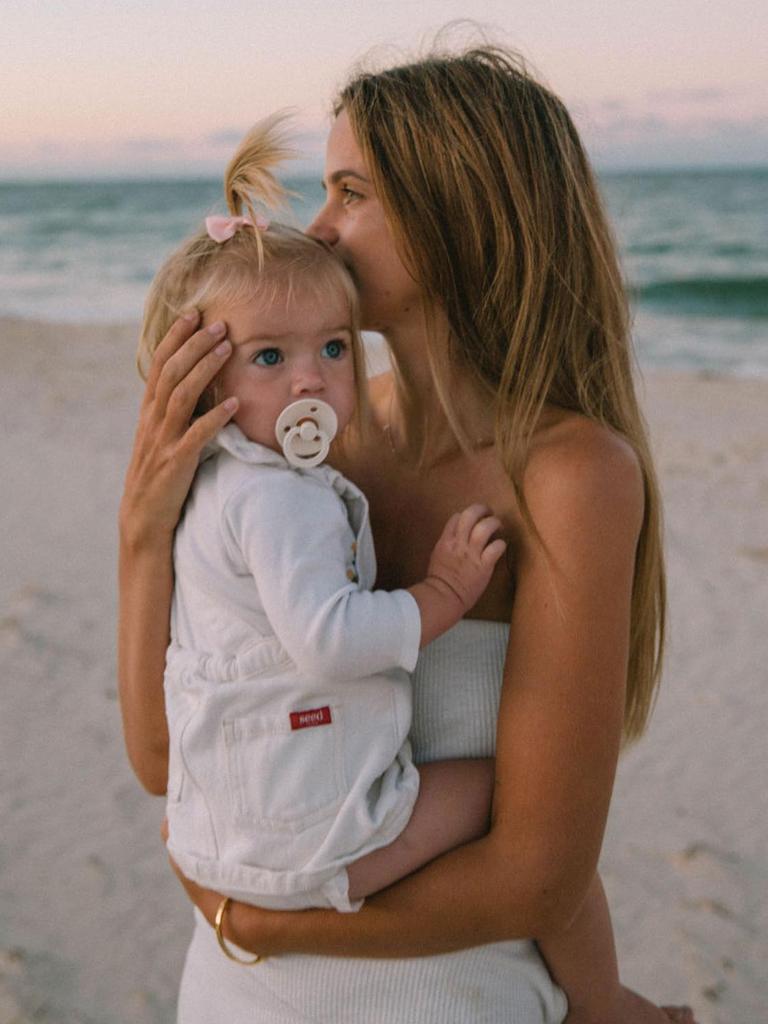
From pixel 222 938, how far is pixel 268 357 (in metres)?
0.85

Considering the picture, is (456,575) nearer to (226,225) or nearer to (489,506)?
(489,506)

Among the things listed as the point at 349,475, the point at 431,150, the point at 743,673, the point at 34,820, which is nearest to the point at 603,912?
the point at 349,475

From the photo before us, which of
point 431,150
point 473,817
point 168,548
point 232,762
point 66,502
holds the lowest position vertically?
point 66,502

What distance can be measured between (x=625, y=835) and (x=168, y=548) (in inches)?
101

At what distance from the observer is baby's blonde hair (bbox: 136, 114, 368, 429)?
5.48 feet

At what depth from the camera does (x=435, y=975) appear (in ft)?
5.37

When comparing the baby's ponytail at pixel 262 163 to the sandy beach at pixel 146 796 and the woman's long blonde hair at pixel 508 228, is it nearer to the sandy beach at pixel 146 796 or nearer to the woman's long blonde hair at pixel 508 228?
the woman's long blonde hair at pixel 508 228

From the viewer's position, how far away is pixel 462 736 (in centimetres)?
170

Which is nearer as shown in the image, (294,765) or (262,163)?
(294,765)

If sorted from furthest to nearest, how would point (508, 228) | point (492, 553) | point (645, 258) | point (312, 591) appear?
point (645, 258)
point (508, 228)
point (492, 553)
point (312, 591)

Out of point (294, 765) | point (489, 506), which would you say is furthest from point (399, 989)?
point (489, 506)

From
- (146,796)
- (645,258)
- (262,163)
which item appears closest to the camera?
(262,163)

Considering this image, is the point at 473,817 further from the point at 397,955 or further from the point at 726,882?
the point at 726,882

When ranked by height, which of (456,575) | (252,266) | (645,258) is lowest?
(645,258)
